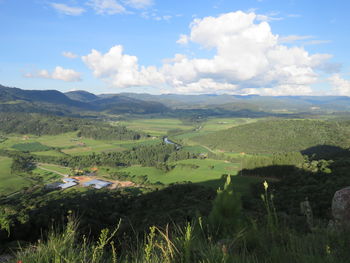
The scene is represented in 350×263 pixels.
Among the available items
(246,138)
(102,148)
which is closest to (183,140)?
(246,138)

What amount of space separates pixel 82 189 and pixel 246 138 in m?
96.4

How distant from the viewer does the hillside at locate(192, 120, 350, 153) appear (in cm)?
10444

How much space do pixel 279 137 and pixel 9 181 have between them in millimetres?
120018

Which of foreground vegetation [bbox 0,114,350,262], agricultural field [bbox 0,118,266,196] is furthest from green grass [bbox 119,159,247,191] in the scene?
foreground vegetation [bbox 0,114,350,262]

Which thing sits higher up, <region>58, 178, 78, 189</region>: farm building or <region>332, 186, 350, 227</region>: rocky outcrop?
<region>332, 186, 350, 227</region>: rocky outcrop

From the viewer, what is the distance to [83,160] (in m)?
91.8

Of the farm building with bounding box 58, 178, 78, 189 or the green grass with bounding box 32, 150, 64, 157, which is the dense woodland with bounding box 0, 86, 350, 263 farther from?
the farm building with bounding box 58, 178, 78, 189

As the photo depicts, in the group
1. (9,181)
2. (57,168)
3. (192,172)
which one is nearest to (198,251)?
(192,172)

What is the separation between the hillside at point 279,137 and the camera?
104m

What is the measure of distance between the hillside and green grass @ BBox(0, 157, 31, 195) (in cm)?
8880

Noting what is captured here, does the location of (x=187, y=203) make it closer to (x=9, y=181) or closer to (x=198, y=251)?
(x=198, y=251)

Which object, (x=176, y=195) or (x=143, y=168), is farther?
(x=143, y=168)

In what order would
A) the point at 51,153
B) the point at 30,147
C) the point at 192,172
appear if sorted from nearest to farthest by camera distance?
the point at 192,172, the point at 51,153, the point at 30,147

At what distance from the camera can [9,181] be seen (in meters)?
64.2
